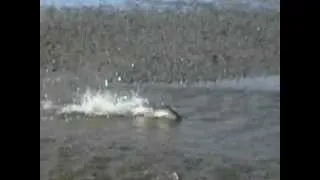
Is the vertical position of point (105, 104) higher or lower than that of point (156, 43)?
lower

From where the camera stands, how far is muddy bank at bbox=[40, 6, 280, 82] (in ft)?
2.89

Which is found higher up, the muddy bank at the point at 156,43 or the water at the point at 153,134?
the muddy bank at the point at 156,43

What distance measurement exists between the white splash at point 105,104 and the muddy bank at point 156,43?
0.04 m

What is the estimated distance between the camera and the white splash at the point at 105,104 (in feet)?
2.95

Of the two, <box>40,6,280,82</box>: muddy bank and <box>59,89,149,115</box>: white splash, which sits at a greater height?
<box>40,6,280,82</box>: muddy bank

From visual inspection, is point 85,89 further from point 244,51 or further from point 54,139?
point 244,51

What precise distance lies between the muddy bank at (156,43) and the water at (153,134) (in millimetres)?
34

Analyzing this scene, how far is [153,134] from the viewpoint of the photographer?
932mm

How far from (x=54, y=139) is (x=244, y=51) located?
41 cm

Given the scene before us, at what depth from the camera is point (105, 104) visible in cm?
93

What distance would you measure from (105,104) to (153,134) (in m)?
0.12
